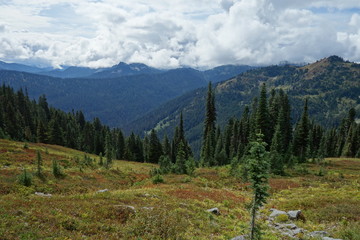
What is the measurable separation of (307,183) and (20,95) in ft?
394

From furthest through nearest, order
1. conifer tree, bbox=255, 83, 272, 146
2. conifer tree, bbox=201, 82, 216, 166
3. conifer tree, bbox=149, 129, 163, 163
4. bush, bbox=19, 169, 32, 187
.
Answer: conifer tree, bbox=149, 129, 163, 163, conifer tree, bbox=201, 82, 216, 166, conifer tree, bbox=255, 83, 272, 146, bush, bbox=19, 169, 32, 187

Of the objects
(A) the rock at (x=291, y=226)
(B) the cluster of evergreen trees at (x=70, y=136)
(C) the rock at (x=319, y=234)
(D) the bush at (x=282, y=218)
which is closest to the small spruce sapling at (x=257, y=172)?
(C) the rock at (x=319, y=234)

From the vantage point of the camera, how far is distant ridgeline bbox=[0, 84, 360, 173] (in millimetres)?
55562

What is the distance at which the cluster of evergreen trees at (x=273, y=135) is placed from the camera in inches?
2163

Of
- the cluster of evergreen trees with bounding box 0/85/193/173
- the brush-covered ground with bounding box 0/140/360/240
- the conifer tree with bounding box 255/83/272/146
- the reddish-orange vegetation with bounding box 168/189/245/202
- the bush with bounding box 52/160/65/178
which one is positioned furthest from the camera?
the cluster of evergreen trees with bounding box 0/85/193/173

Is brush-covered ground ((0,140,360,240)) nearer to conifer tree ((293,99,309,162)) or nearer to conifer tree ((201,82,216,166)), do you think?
conifer tree ((293,99,309,162))

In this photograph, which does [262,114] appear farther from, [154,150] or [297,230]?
[154,150]

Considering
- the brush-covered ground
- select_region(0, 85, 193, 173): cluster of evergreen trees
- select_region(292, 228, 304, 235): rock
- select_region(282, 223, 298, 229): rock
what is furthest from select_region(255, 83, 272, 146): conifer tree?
select_region(292, 228, 304, 235): rock

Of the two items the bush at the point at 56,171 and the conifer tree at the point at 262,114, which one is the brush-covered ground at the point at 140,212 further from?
the conifer tree at the point at 262,114

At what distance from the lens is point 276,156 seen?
1673 inches

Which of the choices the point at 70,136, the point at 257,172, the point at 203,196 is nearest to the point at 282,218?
the point at 203,196

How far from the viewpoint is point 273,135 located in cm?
5722

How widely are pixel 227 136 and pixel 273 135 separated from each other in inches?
1304

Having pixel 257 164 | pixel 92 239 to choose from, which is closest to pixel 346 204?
pixel 257 164
